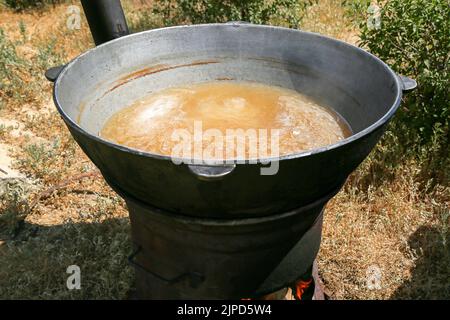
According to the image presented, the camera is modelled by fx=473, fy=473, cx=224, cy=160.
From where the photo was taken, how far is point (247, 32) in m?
2.32

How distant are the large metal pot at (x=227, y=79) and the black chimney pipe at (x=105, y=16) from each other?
0.84 meters

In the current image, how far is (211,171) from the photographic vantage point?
1.38 m

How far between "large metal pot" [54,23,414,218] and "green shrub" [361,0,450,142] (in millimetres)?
1741

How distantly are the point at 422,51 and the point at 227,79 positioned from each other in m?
2.05

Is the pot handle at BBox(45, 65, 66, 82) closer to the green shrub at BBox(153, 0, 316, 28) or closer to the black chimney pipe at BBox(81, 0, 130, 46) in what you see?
the black chimney pipe at BBox(81, 0, 130, 46)

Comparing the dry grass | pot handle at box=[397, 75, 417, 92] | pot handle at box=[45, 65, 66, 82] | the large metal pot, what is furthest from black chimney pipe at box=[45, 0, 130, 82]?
pot handle at box=[397, 75, 417, 92]

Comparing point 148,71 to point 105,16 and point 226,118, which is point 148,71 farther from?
point 105,16

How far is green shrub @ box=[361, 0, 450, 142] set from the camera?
142 inches

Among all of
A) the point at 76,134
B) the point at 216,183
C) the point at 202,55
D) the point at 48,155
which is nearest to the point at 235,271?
the point at 216,183

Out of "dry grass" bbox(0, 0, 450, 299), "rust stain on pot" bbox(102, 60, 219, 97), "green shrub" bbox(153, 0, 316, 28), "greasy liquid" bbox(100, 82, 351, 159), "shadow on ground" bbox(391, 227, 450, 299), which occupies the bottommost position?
"shadow on ground" bbox(391, 227, 450, 299)

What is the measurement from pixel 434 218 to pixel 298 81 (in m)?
1.82

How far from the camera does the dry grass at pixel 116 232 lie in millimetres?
3043

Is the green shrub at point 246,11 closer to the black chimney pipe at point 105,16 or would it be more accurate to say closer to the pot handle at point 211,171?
the black chimney pipe at point 105,16

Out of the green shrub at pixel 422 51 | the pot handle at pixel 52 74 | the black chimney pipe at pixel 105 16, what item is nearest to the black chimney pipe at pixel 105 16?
the black chimney pipe at pixel 105 16
